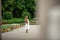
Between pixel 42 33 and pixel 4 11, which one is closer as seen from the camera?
pixel 42 33

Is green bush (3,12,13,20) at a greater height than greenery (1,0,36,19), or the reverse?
greenery (1,0,36,19)

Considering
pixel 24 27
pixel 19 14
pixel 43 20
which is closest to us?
pixel 43 20

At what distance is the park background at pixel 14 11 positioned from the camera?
160 centimetres

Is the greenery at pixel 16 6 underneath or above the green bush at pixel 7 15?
above

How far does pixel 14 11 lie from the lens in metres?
1.62

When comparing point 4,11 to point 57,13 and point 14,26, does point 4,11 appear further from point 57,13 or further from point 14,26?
point 57,13

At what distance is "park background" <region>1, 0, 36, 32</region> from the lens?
160 cm

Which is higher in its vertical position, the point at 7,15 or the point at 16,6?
the point at 16,6

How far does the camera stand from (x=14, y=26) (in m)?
1.69

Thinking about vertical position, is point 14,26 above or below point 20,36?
above

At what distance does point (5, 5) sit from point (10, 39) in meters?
0.49

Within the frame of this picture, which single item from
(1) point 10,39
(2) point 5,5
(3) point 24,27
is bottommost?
(1) point 10,39

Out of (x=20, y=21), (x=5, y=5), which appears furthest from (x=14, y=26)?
(x=5, y=5)

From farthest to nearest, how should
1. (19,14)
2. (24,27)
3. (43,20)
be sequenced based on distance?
(24,27) < (19,14) < (43,20)
